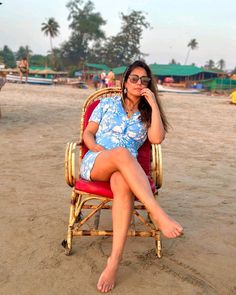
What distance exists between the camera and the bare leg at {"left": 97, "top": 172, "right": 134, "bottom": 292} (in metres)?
2.38

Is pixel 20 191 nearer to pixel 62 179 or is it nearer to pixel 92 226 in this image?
pixel 62 179

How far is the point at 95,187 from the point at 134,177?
0.34 m

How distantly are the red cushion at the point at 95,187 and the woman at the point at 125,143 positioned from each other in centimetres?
4

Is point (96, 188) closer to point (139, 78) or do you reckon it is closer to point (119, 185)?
point (119, 185)

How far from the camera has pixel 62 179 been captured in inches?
184

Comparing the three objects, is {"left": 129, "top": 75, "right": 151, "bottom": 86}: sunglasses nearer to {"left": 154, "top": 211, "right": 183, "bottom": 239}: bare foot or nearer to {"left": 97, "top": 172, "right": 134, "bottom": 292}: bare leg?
{"left": 97, "top": 172, "right": 134, "bottom": 292}: bare leg

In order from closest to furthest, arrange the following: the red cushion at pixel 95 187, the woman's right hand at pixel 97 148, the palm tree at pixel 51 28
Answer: the red cushion at pixel 95 187 → the woman's right hand at pixel 97 148 → the palm tree at pixel 51 28

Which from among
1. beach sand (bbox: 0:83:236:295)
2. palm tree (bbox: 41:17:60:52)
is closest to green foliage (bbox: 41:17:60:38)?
palm tree (bbox: 41:17:60:52)

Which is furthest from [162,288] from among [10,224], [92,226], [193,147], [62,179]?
[193,147]

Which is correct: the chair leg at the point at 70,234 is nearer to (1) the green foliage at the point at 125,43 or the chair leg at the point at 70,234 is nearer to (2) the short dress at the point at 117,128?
(2) the short dress at the point at 117,128

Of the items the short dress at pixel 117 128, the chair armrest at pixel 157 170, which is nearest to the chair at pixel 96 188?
the chair armrest at pixel 157 170

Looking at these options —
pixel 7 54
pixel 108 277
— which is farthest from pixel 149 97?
pixel 7 54

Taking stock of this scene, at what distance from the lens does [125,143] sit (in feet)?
9.95

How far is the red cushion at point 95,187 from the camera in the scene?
2.65 meters
